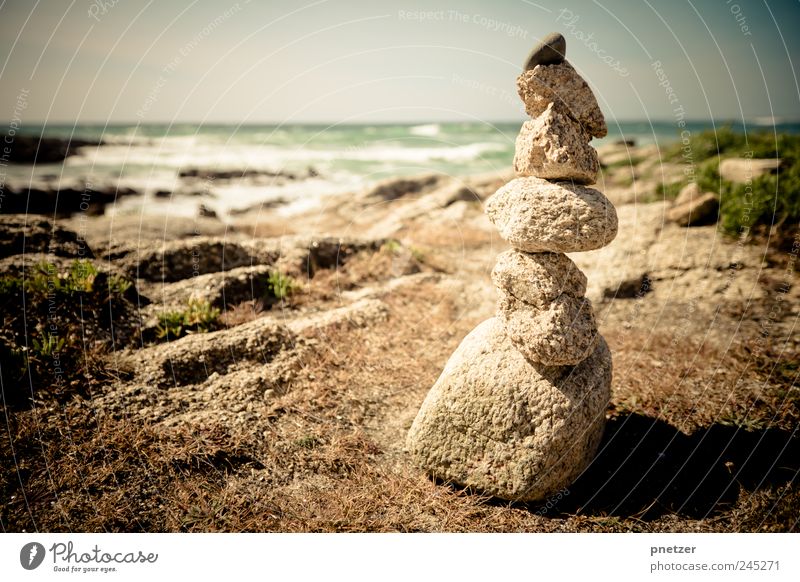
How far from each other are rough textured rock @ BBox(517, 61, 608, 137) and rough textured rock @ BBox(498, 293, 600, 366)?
153cm

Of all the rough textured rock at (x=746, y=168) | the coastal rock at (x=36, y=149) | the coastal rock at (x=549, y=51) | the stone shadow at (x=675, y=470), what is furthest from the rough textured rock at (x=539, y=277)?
the coastal rock at (x=36, y=149)

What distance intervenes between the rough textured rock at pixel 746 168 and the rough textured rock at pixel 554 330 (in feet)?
29.0

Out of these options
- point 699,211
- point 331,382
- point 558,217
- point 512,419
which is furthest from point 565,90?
point 699,211

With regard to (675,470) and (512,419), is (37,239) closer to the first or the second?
(512,419)

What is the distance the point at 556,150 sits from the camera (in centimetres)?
362

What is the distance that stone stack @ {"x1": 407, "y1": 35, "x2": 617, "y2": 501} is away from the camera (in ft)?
11.9

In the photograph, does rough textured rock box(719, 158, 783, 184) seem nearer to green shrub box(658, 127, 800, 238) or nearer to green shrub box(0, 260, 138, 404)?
green shrub box(658, 127, 800, 238)

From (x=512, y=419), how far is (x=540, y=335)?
77 centimetres

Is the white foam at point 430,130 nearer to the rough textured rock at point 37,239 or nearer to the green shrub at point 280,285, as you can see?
the green shrub at point 280,285

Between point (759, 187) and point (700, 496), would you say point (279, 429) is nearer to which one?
point (700, 496)
